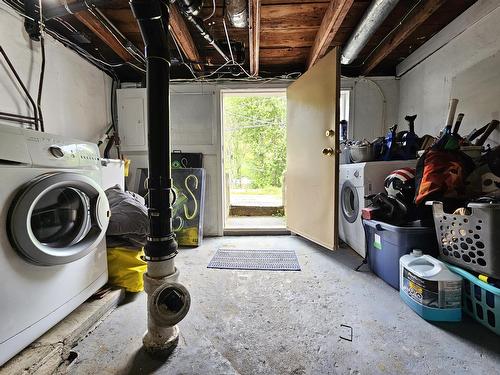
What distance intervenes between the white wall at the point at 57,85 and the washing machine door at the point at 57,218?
87 cm

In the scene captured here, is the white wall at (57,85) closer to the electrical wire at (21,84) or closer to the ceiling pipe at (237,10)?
the electrical wire at (21,84)

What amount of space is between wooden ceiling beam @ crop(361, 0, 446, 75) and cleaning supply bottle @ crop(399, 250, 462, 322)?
1666 millimetres

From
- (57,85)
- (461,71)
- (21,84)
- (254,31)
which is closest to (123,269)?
(21,84)

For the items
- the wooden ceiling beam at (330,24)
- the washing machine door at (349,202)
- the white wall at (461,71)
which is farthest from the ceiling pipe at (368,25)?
the washing machine door at (349,202)

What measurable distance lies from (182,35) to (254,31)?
57 centimetres

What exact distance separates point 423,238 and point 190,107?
2.52m

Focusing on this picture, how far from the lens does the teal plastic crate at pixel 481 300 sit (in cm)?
108

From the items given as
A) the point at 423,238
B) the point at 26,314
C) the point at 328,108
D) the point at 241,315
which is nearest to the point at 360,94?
the point at 328,108

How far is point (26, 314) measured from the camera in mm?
925

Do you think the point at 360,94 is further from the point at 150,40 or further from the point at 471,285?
the point at 150,40

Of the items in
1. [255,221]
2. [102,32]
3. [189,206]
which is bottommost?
[255,221]

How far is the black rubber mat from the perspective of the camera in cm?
194

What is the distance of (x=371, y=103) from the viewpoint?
8.93 feet

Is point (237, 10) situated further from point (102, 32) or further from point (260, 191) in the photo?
point (260, 191)
